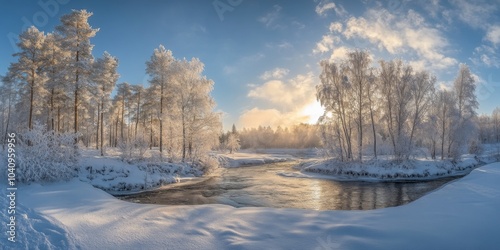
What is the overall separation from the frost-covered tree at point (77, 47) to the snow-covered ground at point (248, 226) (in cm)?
1539

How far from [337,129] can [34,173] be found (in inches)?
1150

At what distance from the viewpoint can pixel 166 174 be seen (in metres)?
24.4

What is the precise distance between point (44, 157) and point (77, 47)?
1189 cm

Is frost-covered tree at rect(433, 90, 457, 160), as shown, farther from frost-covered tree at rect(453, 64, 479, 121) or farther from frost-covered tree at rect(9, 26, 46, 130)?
frost-covered tree at rect(9, 26, 46, 130)

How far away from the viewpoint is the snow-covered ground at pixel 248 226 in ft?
21.3

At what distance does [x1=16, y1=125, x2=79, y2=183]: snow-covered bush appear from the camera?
13.9 metres

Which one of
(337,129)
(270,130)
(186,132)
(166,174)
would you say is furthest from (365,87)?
(270,130)

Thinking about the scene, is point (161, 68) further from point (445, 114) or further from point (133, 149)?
point (445, 114)

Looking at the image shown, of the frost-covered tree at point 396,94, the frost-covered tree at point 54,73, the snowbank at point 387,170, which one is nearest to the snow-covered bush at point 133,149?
the frost-covered tree at point 54,73

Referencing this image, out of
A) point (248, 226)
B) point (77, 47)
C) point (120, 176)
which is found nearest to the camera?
point (248, 226)

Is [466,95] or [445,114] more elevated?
[466,95]

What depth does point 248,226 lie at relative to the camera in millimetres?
8164

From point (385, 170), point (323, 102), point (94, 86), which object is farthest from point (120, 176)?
point (385, 170)

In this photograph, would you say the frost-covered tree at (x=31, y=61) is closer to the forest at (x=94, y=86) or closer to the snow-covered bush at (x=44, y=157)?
the forest at (x=94, y=86)
